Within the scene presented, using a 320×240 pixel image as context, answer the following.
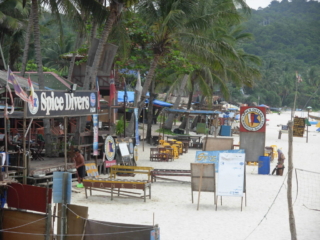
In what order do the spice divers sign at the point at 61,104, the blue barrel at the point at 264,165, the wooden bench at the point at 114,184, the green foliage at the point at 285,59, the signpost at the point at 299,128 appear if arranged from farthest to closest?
the green foliage at the point at 285,59, the signpost at the point at 299,128, the blue barrel at the point at 264,165, the wooden bench at the point at 114,184, the spice divers sign at the point at 61,104

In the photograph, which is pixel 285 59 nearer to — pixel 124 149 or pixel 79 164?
pixel 124 149

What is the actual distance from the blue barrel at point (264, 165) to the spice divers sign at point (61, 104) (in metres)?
7.38

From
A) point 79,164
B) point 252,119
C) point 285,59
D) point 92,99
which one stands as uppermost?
point 285,59

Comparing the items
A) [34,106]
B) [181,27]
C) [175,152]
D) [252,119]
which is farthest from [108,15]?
[175,152]

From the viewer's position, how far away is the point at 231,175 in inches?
527

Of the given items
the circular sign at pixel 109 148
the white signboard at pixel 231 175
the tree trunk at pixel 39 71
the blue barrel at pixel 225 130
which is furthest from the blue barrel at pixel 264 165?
the blue barrel at pixel 225 130

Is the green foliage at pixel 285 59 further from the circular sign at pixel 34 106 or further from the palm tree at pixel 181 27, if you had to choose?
the circular sign at pixel 34 106

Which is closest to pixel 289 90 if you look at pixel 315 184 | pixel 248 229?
pixel 315 184

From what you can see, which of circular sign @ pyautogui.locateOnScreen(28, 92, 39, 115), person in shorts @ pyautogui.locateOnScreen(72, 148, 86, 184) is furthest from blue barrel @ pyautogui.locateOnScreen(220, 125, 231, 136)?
circular sign @ pyautogui.locateOnScreen(28, 92, 39, 115)

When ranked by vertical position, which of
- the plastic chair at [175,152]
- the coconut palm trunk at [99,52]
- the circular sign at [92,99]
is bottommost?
the plastic chair at [175,152]

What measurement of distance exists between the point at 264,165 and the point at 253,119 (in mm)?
1933

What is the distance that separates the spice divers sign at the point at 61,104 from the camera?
12797mm

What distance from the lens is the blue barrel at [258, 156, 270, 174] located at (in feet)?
64.6

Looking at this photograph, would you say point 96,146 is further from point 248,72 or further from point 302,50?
point 302,50
